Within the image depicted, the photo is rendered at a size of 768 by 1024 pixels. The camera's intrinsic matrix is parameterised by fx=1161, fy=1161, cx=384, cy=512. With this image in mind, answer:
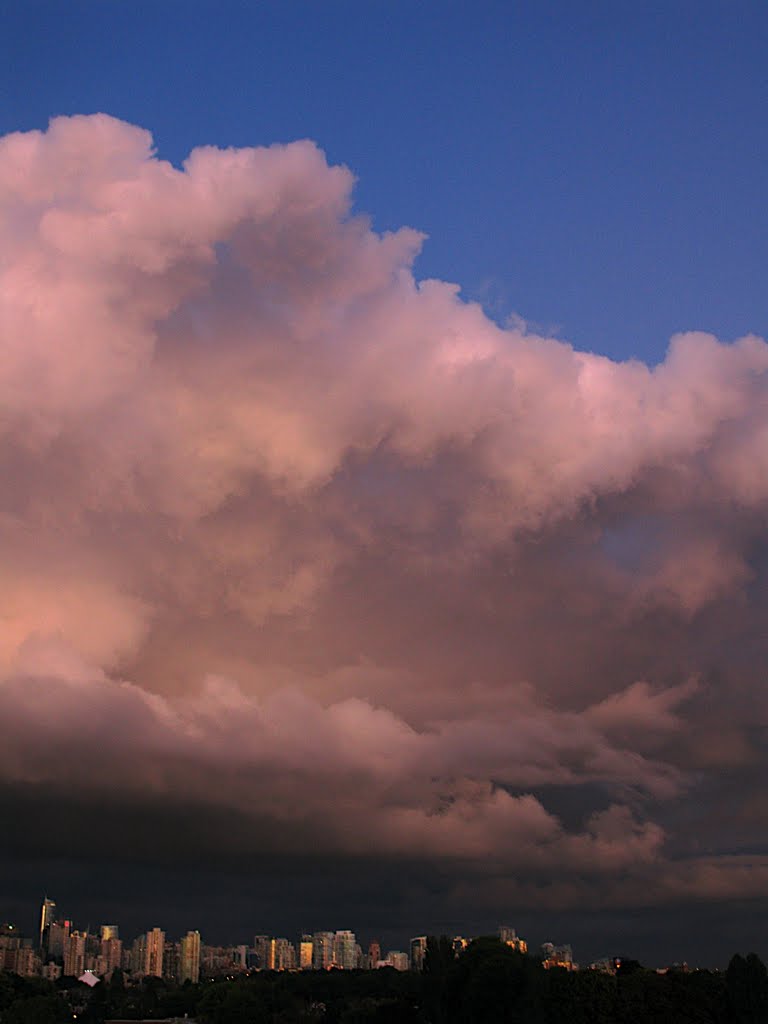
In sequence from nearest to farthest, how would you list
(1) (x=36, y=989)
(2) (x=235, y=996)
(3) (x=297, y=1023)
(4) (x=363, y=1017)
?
(4) (x=363, y=1017), (3) (x=297, y=1023), (2) (x=235, y=996), (1) (x=36, y=989)

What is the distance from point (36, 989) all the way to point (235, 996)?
4010 centimetres

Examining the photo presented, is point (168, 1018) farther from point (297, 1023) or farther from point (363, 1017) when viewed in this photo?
point (363, 1017)

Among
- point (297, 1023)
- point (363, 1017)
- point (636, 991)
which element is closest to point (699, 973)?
point (636, 991)

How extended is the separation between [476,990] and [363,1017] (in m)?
26.1

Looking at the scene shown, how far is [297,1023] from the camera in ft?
467

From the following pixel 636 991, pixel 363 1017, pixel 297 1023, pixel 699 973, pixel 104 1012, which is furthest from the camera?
pixel 104 1012

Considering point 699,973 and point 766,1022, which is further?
point 699,973

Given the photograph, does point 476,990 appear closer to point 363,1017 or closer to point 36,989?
point 363,1017

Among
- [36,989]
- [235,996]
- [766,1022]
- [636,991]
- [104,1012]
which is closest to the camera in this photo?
[766,1022]

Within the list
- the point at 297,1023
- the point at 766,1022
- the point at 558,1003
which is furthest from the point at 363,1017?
the point at 766,1022

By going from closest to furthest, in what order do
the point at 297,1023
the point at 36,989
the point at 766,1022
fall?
1. the point at 766,1022
2. the point at 297,1023
3. the point at 36,989

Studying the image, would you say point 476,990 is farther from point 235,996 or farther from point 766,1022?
point 235,996

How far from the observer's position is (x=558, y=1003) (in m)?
106

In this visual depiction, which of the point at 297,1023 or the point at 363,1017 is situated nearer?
the point at 363,1017
